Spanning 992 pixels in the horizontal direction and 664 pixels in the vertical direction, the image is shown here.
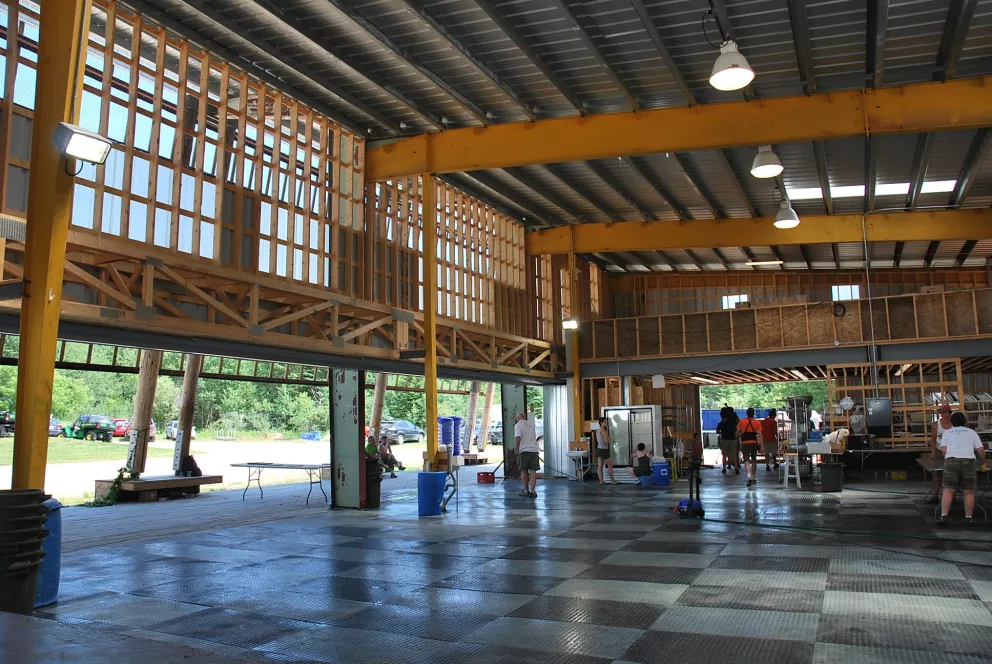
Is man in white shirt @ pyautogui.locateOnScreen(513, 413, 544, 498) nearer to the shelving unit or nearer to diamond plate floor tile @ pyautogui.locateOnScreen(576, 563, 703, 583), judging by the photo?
diamond plate floor tile @ pyautogui.locateOnScreen(576, 563, 703, 583)

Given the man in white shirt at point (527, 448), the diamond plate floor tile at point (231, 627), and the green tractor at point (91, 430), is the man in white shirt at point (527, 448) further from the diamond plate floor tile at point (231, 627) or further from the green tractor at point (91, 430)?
the green tractor at point (91, 430)

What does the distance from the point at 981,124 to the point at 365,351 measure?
38.7 feet

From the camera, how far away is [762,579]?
762cm

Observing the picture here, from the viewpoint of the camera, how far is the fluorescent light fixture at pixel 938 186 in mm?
18062

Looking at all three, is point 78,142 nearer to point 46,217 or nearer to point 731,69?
point 46,217

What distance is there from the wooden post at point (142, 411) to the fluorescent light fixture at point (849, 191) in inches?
704

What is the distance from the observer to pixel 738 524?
38.1 ft

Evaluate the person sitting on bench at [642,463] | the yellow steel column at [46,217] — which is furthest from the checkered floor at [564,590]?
the person sitting on bench at [642,463]

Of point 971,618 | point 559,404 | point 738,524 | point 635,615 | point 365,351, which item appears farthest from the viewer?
point 559,404

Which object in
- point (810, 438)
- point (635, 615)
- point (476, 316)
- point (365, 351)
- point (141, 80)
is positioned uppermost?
point (141, 80)

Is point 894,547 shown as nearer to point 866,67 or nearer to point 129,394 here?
point 866,67

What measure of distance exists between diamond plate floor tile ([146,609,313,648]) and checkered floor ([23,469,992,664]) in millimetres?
25

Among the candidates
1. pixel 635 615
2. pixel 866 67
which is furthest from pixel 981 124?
pixel 635 615

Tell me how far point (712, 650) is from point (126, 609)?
5.26m
